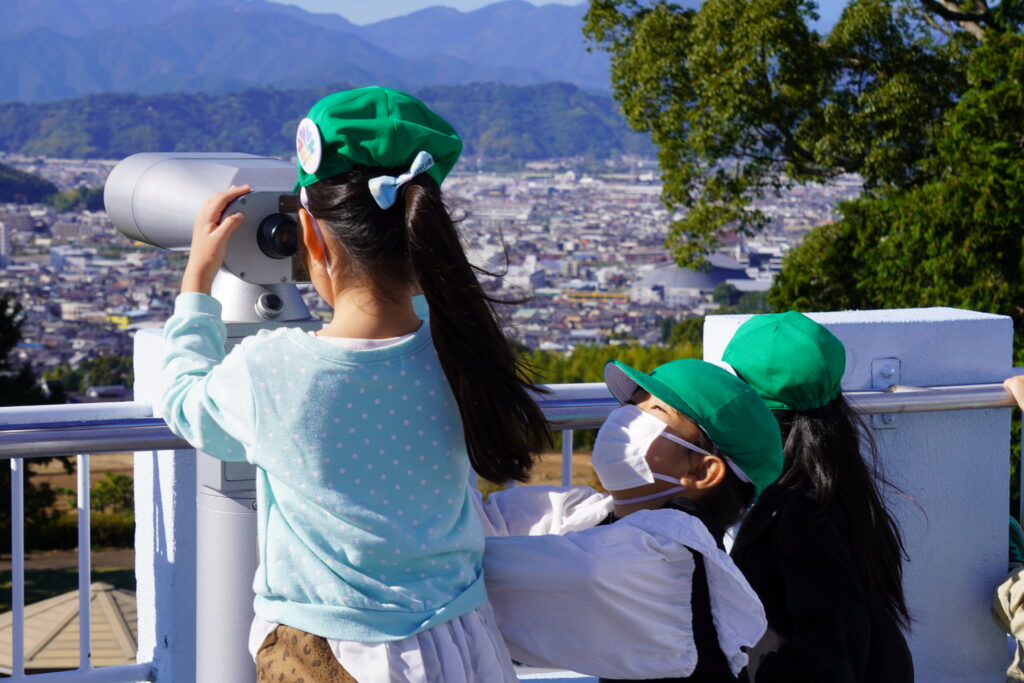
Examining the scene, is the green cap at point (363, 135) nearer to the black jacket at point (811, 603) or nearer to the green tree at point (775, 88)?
the black jacket at point (811, 603)

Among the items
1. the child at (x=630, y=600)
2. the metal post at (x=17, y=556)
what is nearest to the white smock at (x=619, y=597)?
the child at (x=630, y=600)

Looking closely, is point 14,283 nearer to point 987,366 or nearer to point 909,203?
point 909,203

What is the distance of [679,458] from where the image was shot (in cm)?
184

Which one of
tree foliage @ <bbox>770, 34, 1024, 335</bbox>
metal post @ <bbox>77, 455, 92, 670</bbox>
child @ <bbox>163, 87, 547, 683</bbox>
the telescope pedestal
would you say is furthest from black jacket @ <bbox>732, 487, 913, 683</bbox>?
tree foliage @ <bbox>770, 34, 1024, 335</bbox>

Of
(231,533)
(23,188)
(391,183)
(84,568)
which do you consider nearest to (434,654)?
(391,183)

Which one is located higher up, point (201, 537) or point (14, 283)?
point (201, 537)

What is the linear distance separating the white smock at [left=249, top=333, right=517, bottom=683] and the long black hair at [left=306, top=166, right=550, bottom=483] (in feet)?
0.27

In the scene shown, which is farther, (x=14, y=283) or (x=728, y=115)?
(x=14, y=283)

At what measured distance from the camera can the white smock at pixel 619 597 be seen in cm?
158

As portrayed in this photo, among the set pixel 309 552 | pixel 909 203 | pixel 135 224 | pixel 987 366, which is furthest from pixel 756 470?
pixel 909 203

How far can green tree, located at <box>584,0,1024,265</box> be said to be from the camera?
54.5 feet

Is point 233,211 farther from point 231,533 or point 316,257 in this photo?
point 231,533

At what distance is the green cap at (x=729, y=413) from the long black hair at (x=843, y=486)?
0.70 feet

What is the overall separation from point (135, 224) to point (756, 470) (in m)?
1.21
